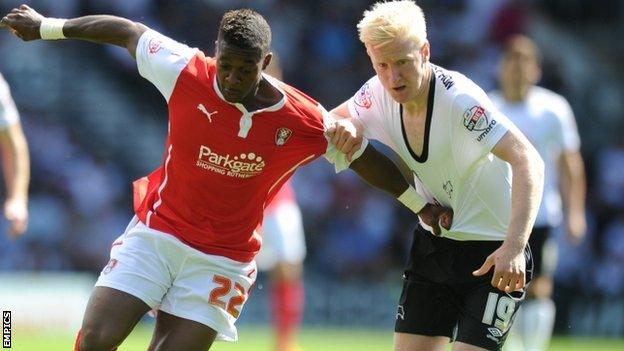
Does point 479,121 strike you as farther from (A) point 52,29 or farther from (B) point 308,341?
(B) point 308,341

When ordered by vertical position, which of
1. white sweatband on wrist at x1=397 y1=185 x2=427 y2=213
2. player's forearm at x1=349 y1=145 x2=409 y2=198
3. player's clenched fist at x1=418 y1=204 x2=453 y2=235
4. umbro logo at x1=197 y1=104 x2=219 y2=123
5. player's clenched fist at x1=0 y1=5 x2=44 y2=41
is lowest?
player's clenched fist at x1=418 y1=204 x2=453 y2=235

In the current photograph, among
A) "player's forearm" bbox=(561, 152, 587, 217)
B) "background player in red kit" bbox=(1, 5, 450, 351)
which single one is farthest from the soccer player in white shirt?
"player's forearm" bbox=(561, 152, 587, 217)

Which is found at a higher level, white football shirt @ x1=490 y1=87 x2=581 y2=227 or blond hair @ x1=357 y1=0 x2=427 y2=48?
blond hair @ x1=357 y1=0 x2=427 y2=48

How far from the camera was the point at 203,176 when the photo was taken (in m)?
6.08

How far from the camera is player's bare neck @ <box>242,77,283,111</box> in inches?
240

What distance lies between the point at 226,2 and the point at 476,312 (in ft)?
38.8

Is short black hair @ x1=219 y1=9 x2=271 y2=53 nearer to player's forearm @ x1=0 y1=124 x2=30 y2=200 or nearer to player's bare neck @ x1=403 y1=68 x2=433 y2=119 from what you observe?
player's bare neck @ x1=403 y1=68 x2=433 y2=119

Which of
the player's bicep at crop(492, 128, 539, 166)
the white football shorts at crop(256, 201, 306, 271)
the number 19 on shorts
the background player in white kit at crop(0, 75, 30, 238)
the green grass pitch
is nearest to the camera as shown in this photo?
the player's bicep at crop(492, 128, 539, 166)

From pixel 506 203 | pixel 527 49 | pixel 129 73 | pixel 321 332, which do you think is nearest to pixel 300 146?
pixel 506 203

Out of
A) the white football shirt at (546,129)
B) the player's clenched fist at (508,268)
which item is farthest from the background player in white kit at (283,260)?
the player's clenched fist at (508,268)

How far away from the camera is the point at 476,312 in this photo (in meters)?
6.00

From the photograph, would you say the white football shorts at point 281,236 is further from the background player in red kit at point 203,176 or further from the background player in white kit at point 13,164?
the background player in red kit at point 203,176

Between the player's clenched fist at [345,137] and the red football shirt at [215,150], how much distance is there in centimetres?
12

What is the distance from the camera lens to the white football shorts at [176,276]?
19.8 ft
